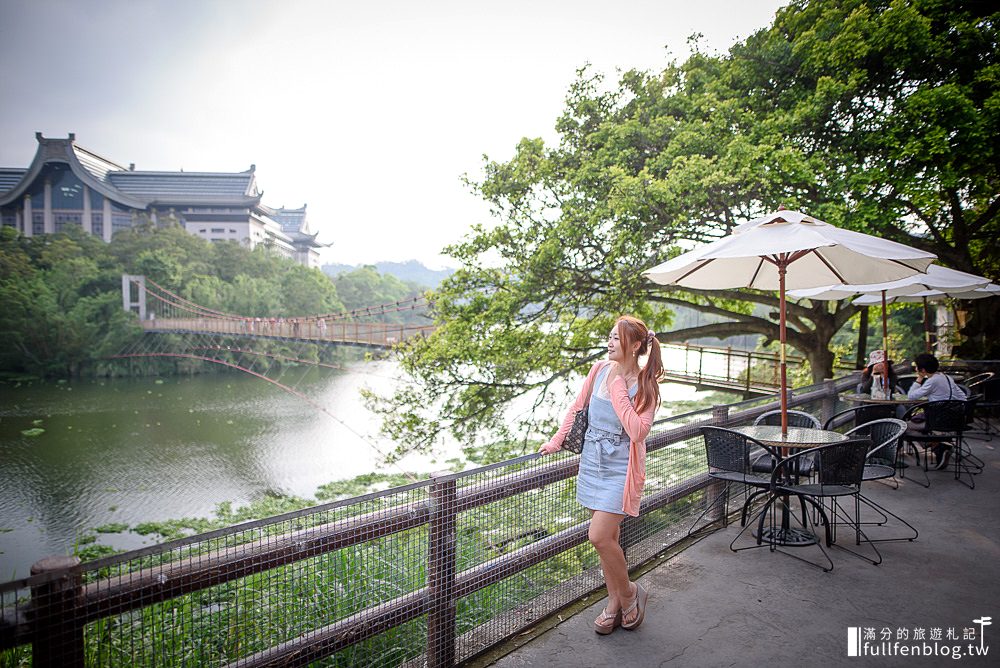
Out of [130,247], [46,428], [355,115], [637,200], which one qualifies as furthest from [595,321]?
[355,115]

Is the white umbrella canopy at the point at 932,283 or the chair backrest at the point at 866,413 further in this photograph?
the white umbrella canopy at the point at 932,283

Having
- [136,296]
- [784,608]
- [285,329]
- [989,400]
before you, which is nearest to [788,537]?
[784,608]

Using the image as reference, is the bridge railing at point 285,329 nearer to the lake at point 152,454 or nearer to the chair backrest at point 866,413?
the lake at point 152,454

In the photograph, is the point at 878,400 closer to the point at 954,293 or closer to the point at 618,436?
the point at 954,293

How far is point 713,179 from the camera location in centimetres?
822

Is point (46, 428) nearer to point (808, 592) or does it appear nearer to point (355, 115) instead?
point (808, 592)

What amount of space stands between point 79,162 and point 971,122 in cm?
6988

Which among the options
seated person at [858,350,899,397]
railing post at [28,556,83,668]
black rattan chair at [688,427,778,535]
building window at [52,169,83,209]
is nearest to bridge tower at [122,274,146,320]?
building window at [52,169,83,209]

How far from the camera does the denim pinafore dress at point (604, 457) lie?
234 cm

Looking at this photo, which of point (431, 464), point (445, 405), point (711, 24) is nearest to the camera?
point (445, 405)

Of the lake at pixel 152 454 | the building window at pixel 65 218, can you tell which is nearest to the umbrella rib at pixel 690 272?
the lake at pixel 152 454

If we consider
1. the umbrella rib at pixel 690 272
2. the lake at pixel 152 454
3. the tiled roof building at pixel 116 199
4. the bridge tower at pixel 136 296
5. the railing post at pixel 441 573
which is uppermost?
the tiled roof building at pixel 116 199

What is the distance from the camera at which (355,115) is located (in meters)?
117

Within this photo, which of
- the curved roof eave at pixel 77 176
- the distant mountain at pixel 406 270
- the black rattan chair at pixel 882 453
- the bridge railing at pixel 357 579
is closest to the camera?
the bridge railing at pixel 357 579
